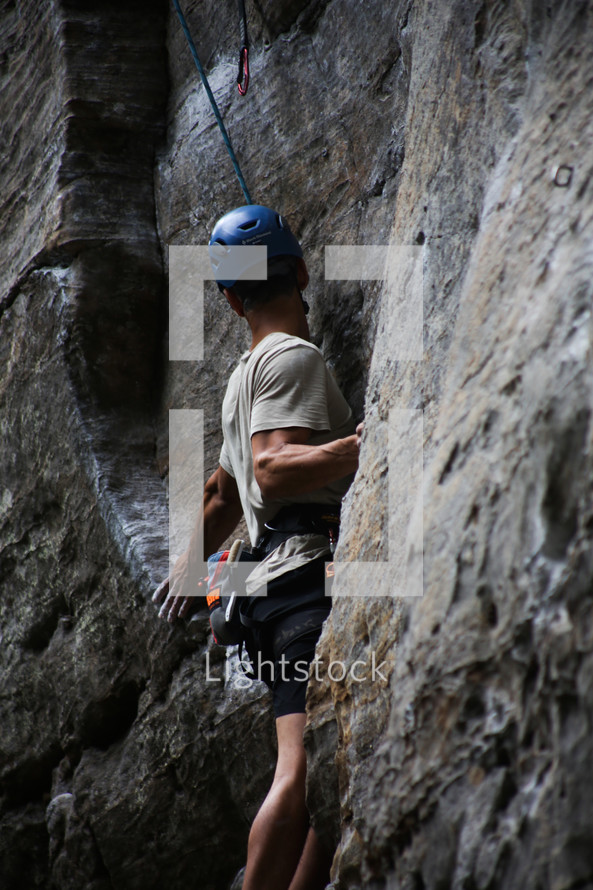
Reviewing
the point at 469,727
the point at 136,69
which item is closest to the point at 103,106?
the point at 136,69

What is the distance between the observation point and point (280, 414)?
3.28m

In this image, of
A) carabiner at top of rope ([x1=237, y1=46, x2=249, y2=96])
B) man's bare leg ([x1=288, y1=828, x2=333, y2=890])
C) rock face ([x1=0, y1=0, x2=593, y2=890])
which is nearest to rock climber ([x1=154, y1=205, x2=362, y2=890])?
man's bare leg ([x1=288, y1=828, x2=333, y2=890])

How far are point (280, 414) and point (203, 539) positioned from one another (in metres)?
1.00

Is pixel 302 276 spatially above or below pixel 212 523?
above

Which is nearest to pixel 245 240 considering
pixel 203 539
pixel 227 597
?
pixel 203 539

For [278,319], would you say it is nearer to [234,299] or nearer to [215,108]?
[234,299]

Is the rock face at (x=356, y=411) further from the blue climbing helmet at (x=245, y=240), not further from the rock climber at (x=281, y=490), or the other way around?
the blue climbing helmet at (x=245, y=240)

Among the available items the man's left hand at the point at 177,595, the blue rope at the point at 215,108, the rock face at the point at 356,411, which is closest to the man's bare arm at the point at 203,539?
the man's left hand at the point at 177,595

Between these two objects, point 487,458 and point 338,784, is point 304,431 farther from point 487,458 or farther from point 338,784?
A: point 487,458

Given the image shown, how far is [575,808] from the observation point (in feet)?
4.57

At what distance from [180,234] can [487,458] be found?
372 cm

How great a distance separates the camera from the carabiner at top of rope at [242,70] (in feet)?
15.1

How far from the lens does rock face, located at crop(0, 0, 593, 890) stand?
1615 mm

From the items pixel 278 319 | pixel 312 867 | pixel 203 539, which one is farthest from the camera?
pixel 203 539
